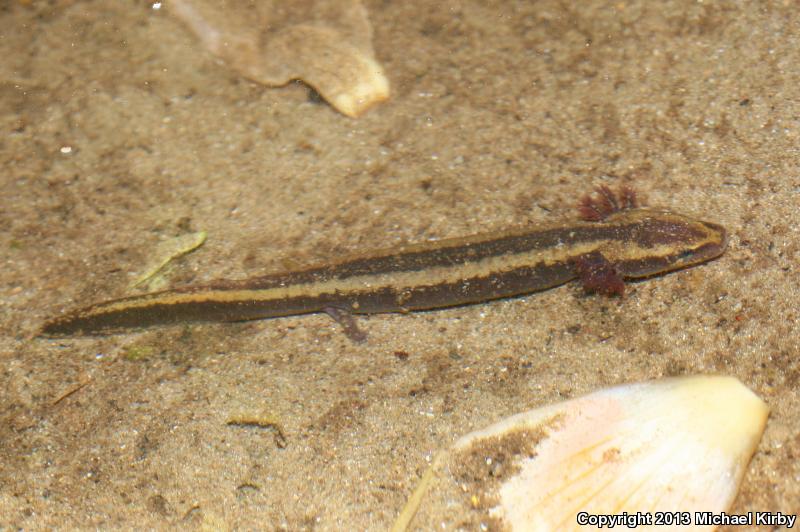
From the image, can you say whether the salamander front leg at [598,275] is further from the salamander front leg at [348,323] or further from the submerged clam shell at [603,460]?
the salamander front leg at [348,323]

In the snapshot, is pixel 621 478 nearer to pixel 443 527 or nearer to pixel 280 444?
pixel 443 527

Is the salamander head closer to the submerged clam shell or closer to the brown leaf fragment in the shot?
the submerged clam shell

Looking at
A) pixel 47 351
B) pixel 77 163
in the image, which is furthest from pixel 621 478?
pixel 77 163

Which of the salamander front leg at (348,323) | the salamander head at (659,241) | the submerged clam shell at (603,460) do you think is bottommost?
the salamander front leg at (348,323)

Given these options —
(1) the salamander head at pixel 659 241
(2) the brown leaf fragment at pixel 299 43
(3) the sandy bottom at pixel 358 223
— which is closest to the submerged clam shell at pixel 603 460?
(3) the sandy bottom at pixel 358 223

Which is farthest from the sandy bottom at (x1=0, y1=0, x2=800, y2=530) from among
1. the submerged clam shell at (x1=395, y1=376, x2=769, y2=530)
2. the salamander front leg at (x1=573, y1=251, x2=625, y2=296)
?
the submerged clam shell at (x1=395, y1=376, x2=769, y2=530)

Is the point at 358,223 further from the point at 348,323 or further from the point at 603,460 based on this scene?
the point at 603,460

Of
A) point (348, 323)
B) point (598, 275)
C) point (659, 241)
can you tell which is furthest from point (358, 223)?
point (659, 241)

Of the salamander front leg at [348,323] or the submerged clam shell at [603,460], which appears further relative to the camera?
the salamander front leg at [348,323]
